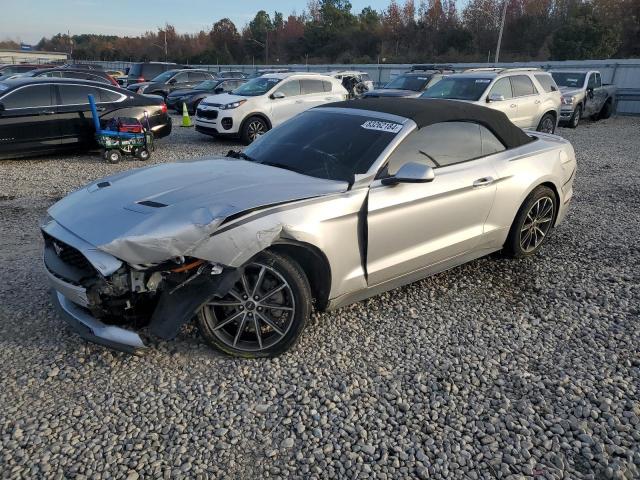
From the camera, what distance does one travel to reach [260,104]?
11.8m

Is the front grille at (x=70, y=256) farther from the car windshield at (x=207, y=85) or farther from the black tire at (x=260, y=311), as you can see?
the car windshield at (x=207, y=85)

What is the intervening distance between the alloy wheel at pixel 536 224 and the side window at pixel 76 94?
889 cm

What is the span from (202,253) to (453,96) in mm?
9763

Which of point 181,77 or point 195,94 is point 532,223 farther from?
point 181,77

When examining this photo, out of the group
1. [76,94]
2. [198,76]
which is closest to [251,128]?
[76,94]

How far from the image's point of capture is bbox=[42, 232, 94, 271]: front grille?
9.99 ft

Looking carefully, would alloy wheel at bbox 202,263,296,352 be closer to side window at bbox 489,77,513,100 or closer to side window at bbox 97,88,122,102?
side window at bbox 97,88,122,102

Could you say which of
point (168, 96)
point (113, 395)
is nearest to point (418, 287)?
point (113, 395)

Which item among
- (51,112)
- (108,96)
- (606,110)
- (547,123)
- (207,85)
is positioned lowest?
(606,110)

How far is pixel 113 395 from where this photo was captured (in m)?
2.88

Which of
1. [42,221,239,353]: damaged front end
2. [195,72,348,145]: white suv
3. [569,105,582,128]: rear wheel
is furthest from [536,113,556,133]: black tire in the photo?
[42,221,239,353]: damaged front end

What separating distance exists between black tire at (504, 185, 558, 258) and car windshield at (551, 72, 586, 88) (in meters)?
14.4

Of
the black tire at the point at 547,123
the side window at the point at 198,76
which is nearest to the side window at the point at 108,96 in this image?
the black tire at the point at 547,123

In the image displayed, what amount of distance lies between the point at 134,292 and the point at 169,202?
24.3 inches
